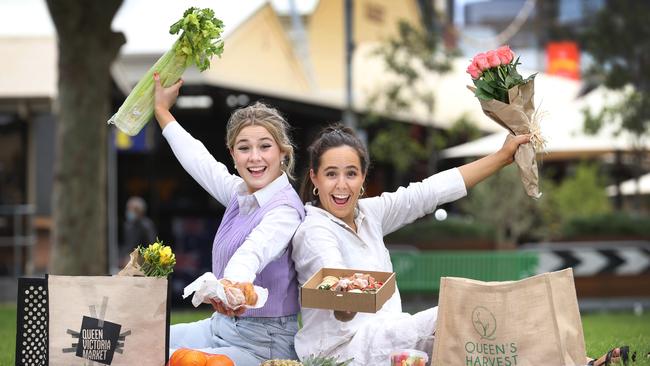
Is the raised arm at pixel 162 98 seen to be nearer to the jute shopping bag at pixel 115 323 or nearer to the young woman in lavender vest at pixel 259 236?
the young woman in lavender vest at pixel 259 236

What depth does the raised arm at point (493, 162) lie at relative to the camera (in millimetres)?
5109

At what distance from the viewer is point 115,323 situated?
181 inches

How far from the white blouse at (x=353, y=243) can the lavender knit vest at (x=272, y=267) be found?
6cm

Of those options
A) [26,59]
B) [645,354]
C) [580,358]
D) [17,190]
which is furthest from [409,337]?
[17,190]

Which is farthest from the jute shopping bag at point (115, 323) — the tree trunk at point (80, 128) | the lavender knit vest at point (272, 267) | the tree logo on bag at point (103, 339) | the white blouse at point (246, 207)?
the tree trunk at point (80, 128)

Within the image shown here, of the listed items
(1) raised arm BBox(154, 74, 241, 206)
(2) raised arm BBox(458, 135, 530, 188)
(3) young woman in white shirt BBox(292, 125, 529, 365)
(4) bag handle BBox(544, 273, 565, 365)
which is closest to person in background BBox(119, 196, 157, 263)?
(1) raised arm BBox(154, 74, 241, 206)

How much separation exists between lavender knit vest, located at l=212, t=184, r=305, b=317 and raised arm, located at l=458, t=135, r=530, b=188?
89 centimetres

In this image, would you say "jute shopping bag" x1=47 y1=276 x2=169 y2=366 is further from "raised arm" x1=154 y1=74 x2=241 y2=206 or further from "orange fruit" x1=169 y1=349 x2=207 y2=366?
"raised arm" x1=154 y1=74 x2=241 y2=206

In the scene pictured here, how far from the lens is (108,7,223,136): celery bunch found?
205 inches

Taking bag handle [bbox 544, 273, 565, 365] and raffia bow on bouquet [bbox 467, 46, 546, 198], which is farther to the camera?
raffia bow on bouquet [bbox 467, 46, 546, 198]

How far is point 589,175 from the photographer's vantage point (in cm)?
1955

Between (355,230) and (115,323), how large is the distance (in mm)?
1277

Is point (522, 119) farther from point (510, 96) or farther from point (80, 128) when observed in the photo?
point (80, 128)

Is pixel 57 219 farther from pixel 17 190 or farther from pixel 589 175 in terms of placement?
pixel 589 175
